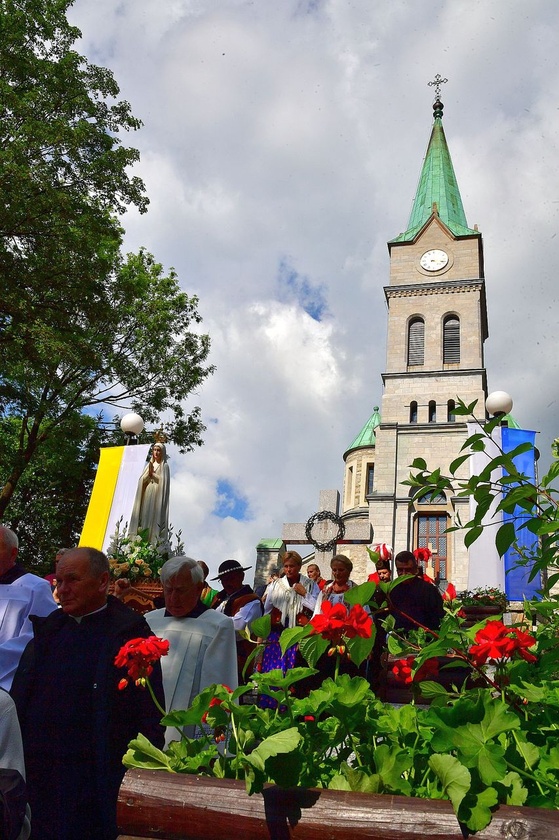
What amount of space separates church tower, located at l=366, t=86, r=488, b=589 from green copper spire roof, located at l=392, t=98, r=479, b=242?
10 cm

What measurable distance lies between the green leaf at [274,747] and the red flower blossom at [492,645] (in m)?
0.58

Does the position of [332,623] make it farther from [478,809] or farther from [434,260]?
[434,260]

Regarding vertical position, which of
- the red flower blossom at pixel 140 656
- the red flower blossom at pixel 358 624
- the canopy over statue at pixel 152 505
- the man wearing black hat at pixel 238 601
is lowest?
the red flower blossom at pixel 140 656

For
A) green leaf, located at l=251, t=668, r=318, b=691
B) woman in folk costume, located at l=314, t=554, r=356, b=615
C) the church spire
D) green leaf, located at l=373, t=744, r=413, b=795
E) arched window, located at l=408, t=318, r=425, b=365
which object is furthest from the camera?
the church spire

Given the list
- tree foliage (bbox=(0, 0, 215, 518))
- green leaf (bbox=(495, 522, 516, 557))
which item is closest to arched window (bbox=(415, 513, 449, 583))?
tree foliage (bbox=(0, 0, 215, 518))

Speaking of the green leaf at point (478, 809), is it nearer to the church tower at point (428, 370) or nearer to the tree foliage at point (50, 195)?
the tree foliage at point (50, 195)

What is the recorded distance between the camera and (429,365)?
116ft

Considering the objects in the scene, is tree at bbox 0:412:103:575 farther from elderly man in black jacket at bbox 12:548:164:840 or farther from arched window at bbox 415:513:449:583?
elderly man in black jacket at bbox 12:548:164:840

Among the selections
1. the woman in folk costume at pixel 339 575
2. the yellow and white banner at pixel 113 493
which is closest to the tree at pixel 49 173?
the yellow and white banner at pixel 113 493

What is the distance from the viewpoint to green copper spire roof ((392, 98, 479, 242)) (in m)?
40.4

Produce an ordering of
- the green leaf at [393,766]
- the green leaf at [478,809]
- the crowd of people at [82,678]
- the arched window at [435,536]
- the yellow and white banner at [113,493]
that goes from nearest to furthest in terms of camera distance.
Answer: the green leaf at [478,809] → the green leaf at [393,766] → the crowd of people at [82,678] → the yellow and white banner at [113,493] → the arched window at [435,536]

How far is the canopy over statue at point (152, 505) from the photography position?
11711mm

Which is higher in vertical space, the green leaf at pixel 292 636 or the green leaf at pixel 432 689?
the green leaf at pixel 292 636

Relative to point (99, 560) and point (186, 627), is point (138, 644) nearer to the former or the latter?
point (99, 560)
